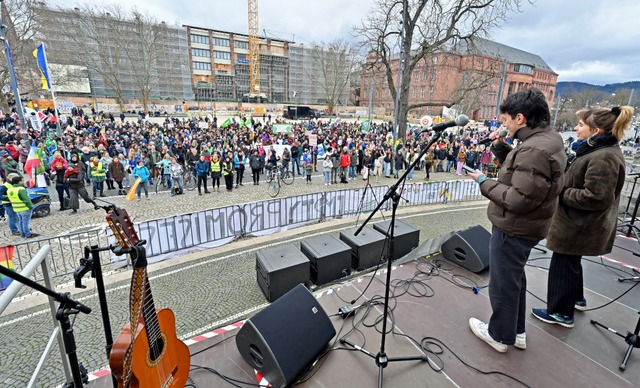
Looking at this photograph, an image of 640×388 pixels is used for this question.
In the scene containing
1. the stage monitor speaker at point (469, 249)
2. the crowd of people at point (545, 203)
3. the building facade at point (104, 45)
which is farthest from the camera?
the building facade at point (104, 45)

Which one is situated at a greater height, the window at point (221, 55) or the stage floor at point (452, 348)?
the window at point (221, 55)

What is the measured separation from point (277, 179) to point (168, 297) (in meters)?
8.29

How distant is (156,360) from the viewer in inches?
94.4

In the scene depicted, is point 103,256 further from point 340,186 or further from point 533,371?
point 340,186

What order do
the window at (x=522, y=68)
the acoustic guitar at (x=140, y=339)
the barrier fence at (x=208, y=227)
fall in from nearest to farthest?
the acoustic guitar at (x=140, y=339) < the barrier fence at (x=208, y=227) < the window at (x=522, y=68)

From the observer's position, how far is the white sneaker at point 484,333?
3168mm

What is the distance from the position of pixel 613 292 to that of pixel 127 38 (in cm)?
6186

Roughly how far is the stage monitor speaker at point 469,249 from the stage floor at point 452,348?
1.38ft

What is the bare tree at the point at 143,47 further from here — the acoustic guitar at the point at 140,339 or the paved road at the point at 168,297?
the acoustic guitar at the point at 140,339

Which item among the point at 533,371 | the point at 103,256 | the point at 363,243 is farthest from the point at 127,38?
the point at 533,371

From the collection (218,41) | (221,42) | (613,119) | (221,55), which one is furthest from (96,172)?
(221,42)

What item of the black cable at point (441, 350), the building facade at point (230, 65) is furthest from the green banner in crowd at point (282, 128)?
the building facade at point (230, 65)

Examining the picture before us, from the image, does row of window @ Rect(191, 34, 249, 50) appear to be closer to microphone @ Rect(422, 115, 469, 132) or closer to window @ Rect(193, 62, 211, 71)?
window @ Rect(193, 62, 211, 71)

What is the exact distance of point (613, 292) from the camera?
4.51 m
